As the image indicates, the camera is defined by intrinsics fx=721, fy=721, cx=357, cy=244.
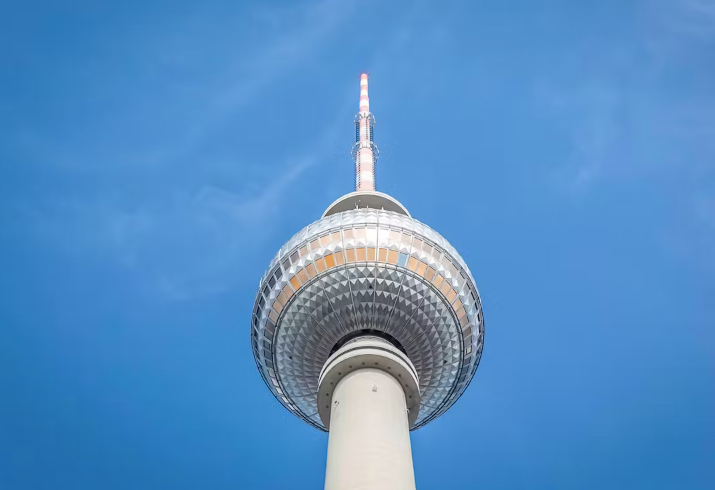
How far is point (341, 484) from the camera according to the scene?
23.7 meters

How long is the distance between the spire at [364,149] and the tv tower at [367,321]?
363 inches

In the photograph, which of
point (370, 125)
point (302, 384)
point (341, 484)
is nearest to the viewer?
point (341, 484)

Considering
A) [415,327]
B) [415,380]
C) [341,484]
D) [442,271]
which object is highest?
[442,271]

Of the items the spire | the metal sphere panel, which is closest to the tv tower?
the metal sphere panel

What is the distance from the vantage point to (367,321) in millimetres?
30062

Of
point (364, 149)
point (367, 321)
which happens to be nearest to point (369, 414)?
point (367, 321)

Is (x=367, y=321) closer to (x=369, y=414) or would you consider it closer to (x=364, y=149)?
(x=369, y=414)

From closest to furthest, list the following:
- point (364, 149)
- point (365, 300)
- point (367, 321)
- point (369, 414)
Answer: point (369, 414)
point (365, 300)
point (367, 321)
point (364, 149)

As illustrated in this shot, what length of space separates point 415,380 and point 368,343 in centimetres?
247

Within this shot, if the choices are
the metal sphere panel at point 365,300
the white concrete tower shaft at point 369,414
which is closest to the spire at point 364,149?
the metal sphere panel at point 365,300

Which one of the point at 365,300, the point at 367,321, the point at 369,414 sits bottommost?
the point at 369,414

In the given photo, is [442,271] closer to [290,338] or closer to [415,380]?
[415,380]

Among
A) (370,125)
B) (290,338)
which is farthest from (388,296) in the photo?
(370,125)

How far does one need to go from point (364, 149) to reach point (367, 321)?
16.7 metres
